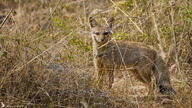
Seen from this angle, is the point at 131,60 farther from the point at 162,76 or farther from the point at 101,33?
the point at 101,33

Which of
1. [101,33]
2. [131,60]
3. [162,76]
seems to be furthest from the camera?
[131,60]

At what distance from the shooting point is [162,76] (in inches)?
208

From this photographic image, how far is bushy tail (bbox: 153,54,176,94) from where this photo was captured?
510 cm

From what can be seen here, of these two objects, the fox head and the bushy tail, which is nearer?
the bushy tail

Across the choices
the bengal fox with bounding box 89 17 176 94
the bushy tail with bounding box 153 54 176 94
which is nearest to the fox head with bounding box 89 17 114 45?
the bengal fox with bounding box 89 17 176 94

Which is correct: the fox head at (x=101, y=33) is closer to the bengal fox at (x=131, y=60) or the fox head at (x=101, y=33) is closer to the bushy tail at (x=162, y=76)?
the bengal fox at (x=131, y=60)

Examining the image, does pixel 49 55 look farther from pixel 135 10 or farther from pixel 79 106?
pixel 135 10

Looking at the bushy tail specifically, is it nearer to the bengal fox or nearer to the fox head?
the bengal fox

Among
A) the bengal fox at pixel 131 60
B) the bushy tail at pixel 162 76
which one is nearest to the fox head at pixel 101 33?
the bengal fox at pixel 131 60

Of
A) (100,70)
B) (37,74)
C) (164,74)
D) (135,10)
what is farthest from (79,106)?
(135,10)

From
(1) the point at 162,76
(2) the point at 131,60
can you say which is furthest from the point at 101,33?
(1) the point at 162,76

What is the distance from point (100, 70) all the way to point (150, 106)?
4.69 ft

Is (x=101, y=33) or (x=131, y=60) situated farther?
(x=131, y=60)

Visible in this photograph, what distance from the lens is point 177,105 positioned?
13.7 ft
